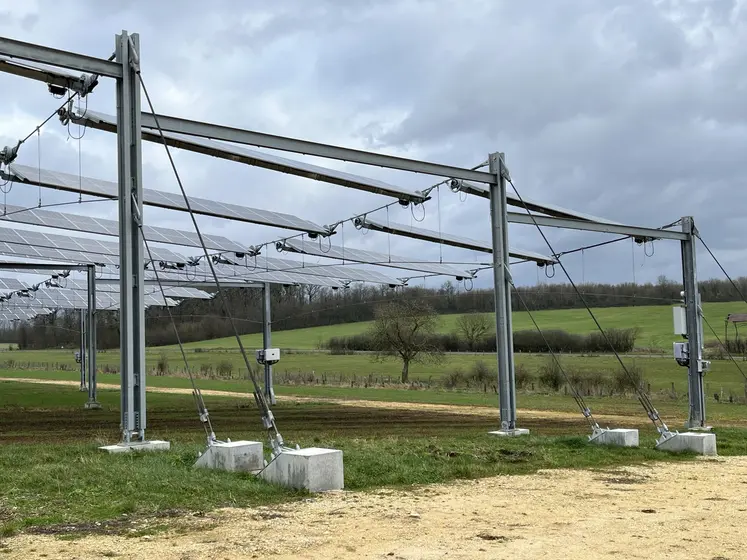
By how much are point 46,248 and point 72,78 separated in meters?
17.9

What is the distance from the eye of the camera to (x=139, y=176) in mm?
12125

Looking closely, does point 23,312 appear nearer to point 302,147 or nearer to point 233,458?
point 302,147

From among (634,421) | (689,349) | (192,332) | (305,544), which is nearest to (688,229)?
(689,349)

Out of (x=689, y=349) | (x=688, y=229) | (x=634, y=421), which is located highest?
(x=688, y=229)

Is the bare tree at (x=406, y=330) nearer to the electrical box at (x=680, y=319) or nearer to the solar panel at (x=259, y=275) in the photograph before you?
the solar panel at (x=259, y=275)

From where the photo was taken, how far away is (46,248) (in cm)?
2870

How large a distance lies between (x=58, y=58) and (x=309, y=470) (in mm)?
7102

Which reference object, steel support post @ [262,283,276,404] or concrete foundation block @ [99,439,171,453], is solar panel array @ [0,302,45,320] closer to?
steel support post @ [262,283,276,404]

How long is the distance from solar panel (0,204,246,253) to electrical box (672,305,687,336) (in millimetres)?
15107

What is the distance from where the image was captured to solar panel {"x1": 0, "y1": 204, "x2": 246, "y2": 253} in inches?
888

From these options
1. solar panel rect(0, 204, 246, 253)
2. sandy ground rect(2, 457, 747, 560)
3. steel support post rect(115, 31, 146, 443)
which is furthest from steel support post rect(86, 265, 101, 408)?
sandy ground rect(2, 457, 747, 560)

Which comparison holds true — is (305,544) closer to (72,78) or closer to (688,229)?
(72,78)

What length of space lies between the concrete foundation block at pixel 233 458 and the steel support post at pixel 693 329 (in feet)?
42.9

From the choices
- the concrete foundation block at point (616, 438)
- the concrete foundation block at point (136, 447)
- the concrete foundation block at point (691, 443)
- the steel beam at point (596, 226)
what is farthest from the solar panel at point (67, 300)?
the concrete foundation block at point (691, 443)
